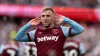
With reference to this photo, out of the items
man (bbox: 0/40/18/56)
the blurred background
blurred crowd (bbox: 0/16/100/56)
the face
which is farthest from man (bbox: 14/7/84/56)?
the blurred background

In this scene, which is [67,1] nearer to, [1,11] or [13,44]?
[1,11]

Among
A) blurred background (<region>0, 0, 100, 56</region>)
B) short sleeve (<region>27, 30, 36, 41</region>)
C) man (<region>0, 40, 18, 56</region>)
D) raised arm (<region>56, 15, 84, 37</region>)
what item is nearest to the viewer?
raised arm (<region>56, 15, 84, 37</region>)

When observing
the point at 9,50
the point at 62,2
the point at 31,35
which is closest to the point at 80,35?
the point at 62,2

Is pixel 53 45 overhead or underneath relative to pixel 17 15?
overhead

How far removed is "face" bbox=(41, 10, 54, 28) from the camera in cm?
1001

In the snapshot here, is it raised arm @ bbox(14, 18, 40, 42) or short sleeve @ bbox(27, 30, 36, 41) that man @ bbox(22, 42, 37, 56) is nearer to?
raised arm @ bbox(14, 18, 40, 42)

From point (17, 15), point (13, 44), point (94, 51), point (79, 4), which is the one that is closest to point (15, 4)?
point (17, 15)

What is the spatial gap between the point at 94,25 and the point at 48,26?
9.73 metres

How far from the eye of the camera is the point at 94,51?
17.0 meters

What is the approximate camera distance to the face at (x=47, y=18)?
10008 millimetres

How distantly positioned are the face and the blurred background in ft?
24.3

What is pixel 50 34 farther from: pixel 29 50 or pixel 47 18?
pixel 29 50

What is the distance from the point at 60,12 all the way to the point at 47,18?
890cm

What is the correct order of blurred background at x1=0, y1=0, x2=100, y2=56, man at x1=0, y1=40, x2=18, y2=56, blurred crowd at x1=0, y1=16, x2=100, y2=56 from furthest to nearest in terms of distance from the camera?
blurred background at x1=0, y1=0, x2=100, y2=56, blurred crowd at x1=0, y1=16, x2=100, y2=56, man at x1=0, y1=40, x2=18, y2=56
